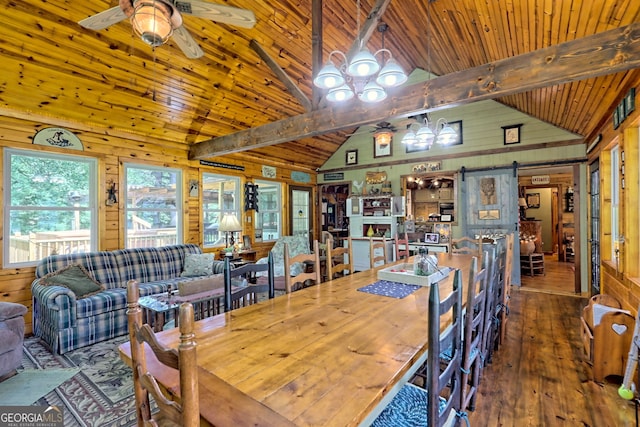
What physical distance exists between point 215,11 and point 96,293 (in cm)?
340

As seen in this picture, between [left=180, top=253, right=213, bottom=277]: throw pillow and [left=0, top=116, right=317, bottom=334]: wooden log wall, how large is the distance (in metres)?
0.84

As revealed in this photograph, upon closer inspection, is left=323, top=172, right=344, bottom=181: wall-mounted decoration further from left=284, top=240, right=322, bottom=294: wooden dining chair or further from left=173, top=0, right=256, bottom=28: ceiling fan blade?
left=173, top=0, right=256, bottom=28: ceiling fan blade

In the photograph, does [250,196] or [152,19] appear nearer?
[152,19]

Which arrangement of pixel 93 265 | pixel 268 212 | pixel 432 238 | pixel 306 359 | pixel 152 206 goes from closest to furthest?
pixel 306 359 → pixel 93 265 → pixel 152 206 → pixel 432 238 → pixel 268 212

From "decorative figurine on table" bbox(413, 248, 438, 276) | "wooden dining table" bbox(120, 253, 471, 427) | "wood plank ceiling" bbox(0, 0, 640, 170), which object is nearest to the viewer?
"wooden dining table" bbox(120, 253, 471, 427)

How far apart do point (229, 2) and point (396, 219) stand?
5.06 metres

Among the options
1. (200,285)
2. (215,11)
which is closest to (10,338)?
(200,285)

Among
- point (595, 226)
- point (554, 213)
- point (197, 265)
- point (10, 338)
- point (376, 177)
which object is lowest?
point (10, 338)

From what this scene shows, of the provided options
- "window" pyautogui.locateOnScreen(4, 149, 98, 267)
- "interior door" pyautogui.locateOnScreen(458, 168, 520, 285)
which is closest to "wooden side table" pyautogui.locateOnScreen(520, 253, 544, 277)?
"interior door" pyautogui.locateOnScreen(458, 168, 520, 285)

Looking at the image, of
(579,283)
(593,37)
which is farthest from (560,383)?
(579,283)

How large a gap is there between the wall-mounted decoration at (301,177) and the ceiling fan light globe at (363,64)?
547 cm

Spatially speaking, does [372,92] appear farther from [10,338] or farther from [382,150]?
[382,150]

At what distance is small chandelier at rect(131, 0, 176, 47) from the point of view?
197 centimetres

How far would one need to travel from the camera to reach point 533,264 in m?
6.68
